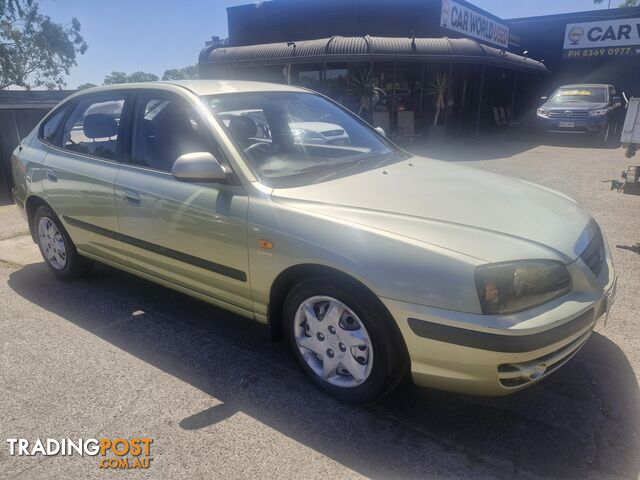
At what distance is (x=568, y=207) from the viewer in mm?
2945

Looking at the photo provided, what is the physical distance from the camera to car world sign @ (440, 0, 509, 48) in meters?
15.5

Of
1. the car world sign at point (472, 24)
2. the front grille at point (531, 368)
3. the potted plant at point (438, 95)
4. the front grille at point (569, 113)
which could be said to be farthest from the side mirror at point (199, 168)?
the front grille at point (569, 113)

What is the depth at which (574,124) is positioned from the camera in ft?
47.8

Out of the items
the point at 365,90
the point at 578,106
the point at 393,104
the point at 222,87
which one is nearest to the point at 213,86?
the point at 222,87

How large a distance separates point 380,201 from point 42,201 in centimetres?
315

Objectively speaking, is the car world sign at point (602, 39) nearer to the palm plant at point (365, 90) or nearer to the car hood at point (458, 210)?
the palm plant at point (365, 90)

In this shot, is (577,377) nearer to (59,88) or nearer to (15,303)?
(15,303)

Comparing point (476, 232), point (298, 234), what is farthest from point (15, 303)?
point (476, 232)

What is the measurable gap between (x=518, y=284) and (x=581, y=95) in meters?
15.7

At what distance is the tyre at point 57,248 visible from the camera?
4184 millimetres

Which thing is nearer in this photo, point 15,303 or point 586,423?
point 586,423

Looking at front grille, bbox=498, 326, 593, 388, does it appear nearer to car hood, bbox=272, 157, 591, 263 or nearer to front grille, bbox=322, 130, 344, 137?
car hood, bbox=272, 157, 591, 263

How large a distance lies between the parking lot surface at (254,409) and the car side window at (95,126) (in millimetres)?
1227

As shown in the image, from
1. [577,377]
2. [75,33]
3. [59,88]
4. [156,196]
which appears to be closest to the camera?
[577,377]
